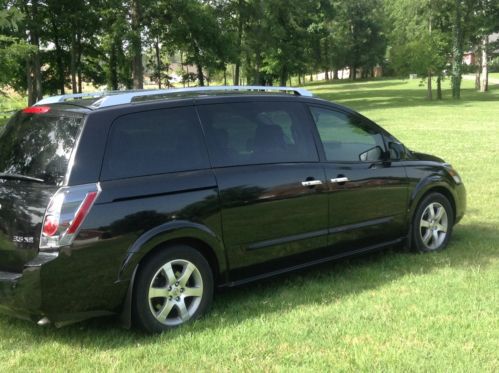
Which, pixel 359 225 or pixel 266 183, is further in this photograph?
pixel 359 225

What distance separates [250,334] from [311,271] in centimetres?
164

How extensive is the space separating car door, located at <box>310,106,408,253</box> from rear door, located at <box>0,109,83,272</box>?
7.37 ft

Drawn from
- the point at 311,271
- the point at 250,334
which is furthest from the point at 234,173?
the point at 311,271

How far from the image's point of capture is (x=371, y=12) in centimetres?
9169

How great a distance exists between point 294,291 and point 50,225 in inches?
85.6

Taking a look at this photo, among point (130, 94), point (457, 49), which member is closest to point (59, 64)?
point (457, 49)

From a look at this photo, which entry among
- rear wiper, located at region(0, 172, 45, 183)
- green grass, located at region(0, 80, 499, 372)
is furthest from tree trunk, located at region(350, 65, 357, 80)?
rear wiper, located at region(0, 172, 45, 183)

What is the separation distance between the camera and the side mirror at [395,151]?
19.5ft

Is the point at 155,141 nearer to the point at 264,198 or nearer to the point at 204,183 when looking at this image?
the point at 204,183

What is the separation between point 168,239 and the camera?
4.20 m

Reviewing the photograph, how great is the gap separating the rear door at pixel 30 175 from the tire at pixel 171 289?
769 millimetres

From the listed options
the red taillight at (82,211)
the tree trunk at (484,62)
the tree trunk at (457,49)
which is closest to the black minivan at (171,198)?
the red taillight at (82,211)

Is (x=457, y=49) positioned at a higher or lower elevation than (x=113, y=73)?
higher

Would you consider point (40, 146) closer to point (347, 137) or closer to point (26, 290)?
point (26, 290)
